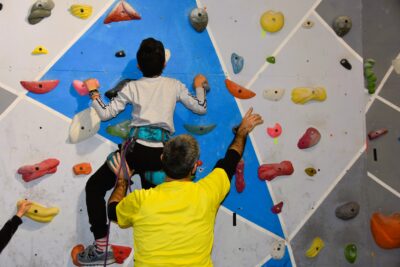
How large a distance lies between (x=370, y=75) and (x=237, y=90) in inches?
36.8

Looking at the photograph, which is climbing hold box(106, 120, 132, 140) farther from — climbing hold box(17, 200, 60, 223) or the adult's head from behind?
the adult's head from behind

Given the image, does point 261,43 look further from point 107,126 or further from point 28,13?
point 28,13

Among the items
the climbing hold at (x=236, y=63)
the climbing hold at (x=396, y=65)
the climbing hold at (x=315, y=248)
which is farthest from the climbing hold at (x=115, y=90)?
the climbing hold at (x=396, y=65)

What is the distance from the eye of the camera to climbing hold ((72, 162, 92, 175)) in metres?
2.48

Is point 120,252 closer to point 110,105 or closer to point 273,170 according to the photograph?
point 110,105

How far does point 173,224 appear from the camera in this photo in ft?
5.65

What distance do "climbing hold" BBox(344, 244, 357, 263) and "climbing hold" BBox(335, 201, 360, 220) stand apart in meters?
0.19

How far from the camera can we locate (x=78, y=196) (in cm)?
248

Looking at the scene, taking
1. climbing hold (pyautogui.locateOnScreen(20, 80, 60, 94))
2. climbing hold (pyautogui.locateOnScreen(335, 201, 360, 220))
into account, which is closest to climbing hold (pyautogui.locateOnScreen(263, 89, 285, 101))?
climbing hold (pyautogui.locateOnScreen(335, 201, 360, 220))

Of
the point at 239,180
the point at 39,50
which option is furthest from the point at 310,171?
the point at 39,50

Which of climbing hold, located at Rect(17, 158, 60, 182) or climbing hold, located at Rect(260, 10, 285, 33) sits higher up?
climbing hold, located at Rect(260, 10, 285, 33)

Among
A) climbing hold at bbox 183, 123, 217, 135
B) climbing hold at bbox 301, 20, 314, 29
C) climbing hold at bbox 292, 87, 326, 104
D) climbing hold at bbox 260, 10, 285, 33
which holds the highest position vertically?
climbing hold at bbox 301, 20, 314, 29

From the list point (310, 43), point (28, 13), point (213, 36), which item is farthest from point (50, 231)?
point (310, 43)

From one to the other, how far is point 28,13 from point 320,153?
197 cm
